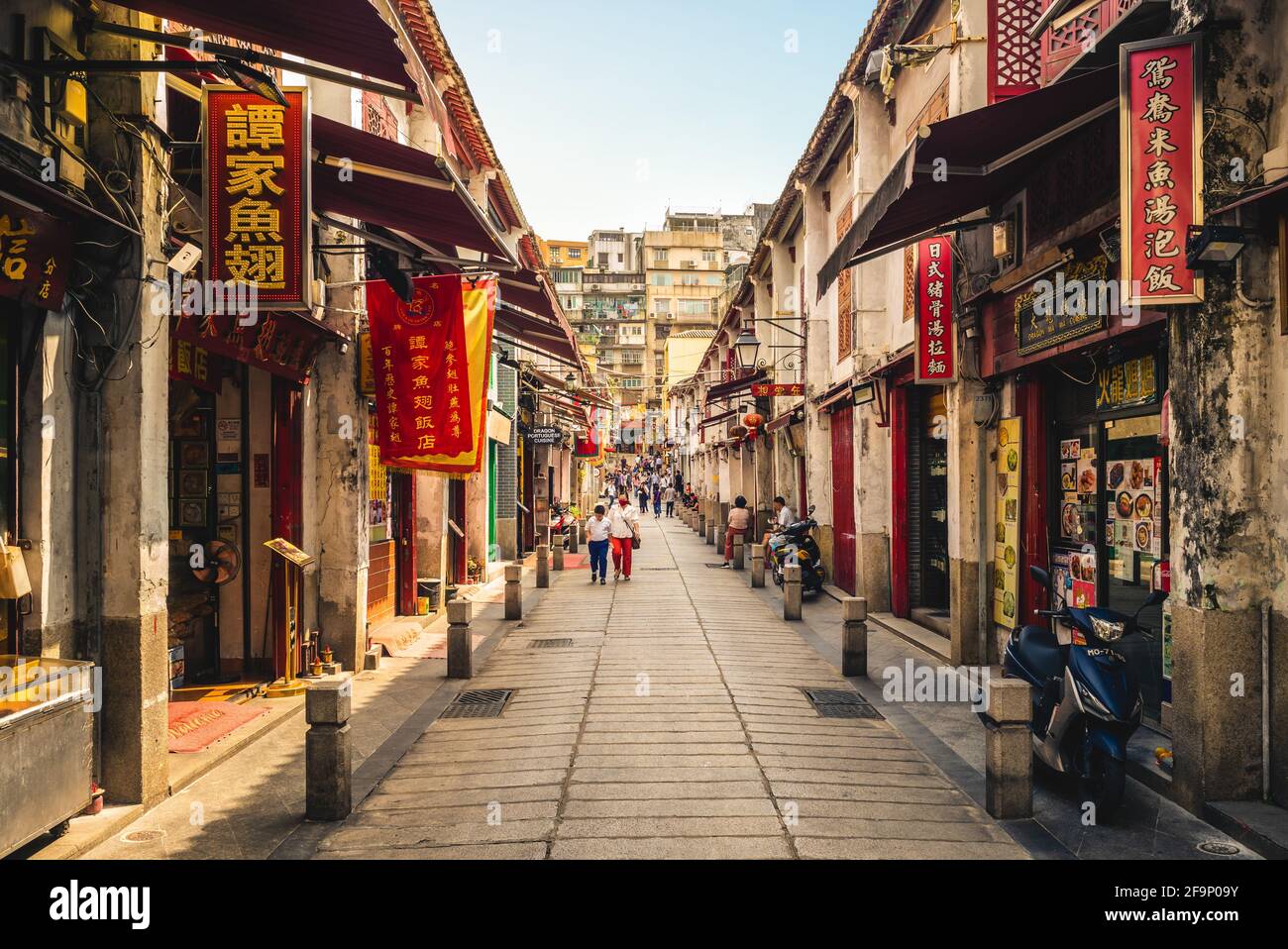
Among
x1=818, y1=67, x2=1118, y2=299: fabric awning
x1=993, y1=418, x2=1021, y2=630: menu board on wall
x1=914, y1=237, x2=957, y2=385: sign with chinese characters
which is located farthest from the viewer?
x1=914, y1=237, x2=957, y2=385: sign with chinese characters

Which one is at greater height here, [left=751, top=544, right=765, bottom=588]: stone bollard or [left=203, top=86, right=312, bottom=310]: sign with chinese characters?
[left=203, top=86, right=312, bottom=310]: sign with chinese characters

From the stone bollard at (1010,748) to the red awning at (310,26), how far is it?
5.60 m

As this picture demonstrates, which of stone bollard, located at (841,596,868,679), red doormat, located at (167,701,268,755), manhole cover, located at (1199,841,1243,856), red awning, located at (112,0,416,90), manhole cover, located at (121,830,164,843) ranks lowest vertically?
manhole cover, located at (121,830,164,843)

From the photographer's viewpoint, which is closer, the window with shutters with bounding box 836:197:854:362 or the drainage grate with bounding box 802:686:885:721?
the drainage grate with bounding box 802:686:885:721

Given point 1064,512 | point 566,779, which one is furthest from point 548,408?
point 566,779

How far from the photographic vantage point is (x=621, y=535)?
20.0 metres

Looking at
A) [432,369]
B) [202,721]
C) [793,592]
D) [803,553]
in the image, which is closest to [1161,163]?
[432,369]

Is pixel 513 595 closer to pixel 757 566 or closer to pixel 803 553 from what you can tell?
pixel 757 566

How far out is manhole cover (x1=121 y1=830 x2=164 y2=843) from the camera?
6.02 metres

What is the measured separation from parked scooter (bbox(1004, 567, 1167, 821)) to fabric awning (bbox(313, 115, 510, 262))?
5.92 m

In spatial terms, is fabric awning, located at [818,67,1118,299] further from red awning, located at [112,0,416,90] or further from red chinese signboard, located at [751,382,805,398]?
red chinese signboard, located at [751,382,805,398]

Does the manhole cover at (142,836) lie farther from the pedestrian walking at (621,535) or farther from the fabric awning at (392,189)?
the pedestrian walking at (621,535)

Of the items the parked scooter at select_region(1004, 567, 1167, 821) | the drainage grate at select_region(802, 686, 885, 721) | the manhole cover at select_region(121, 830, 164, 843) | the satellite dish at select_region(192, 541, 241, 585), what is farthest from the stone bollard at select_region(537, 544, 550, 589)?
the manhole cover at select_region(121, 830, 164, 843)

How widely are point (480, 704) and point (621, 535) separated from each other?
1029cm
